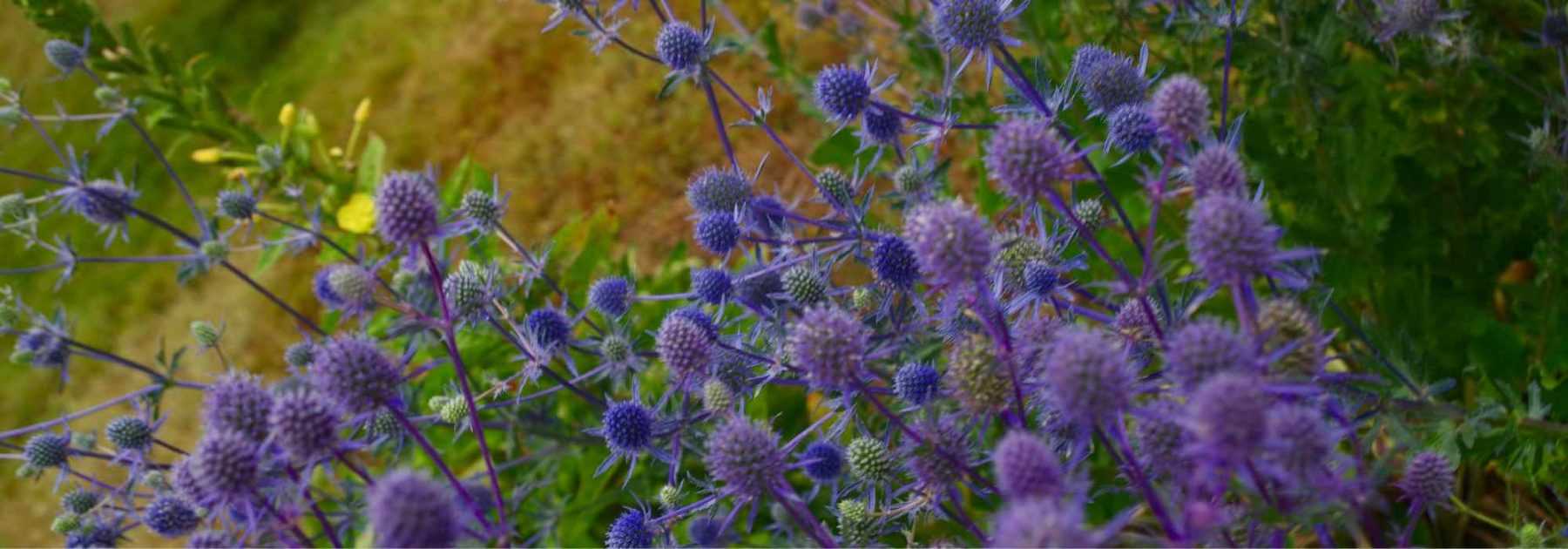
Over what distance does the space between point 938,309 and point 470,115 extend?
302 cm

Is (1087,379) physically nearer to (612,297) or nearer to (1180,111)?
(1180,111)

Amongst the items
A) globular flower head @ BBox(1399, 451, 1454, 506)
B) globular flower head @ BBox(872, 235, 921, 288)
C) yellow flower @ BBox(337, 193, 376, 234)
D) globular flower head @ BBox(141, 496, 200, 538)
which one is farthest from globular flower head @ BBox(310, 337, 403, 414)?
yellow flower @ BBox(337, 193, 376, 234)

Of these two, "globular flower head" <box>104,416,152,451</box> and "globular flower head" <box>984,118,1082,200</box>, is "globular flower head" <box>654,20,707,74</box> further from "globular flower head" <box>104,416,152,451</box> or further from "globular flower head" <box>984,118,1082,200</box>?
"globular flower head" <box>104,416,152,451</box>

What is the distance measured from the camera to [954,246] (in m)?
1.07

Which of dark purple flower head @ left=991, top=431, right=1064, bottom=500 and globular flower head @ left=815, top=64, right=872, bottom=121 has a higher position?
globular flower head @ left=815, top=64, right=872, bottom=121

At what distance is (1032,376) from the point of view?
4.36ft

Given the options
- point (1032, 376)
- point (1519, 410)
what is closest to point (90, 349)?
point (1032, 376)

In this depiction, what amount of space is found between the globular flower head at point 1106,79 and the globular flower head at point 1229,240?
1.64 feet

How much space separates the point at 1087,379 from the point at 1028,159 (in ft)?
0.83

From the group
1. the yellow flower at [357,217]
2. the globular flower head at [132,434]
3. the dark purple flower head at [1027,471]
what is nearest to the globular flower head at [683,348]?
the dark purple flower head at [1027,471]

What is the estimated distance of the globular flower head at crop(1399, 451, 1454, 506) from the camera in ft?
3.75

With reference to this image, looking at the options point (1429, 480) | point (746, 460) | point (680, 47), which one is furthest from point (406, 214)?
point (1429, 480)

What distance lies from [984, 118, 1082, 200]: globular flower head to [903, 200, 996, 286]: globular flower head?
0.19 feet

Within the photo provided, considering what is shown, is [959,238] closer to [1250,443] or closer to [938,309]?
[1250,443]
